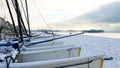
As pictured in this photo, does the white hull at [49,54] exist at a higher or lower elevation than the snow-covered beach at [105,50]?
higher

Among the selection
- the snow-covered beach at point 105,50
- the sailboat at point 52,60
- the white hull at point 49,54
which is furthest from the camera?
the snow-covered beach at point 105,50

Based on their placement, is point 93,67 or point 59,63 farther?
point 93,67

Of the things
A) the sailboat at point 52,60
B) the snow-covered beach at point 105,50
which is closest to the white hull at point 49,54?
the sailboat at point 52,60

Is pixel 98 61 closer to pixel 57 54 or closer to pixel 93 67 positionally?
pixel 93 67

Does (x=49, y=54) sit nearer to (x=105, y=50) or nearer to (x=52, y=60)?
(x=52, y=60)

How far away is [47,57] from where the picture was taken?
658 cm

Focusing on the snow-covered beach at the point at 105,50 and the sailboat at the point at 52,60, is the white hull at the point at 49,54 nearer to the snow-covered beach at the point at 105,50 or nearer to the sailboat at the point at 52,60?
the sailboat at the point at 52,60

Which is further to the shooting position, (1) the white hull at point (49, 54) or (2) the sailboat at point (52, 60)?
(1) the white hull at point (49, 54)

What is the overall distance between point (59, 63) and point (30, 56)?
245 cm

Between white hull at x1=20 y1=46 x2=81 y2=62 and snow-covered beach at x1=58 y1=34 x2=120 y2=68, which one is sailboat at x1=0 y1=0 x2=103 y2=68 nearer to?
white hull at x1=20 y1=46 x2=81 y2=62

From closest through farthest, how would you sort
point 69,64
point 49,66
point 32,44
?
point 49,66 < point 69,64 < point 32,44

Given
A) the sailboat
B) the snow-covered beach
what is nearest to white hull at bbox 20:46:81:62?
the sailboat

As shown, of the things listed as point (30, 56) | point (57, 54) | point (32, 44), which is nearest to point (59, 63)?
point (30, 56)

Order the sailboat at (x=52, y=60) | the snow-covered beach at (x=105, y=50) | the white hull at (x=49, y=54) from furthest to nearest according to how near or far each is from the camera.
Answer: the snow-covered beach at (x=105, y=50), the white hull at (x=49, y=54), the sailboat at (x=52, y=60)
